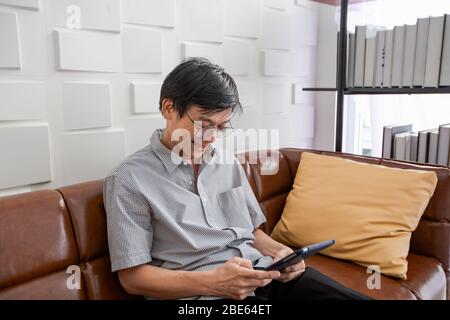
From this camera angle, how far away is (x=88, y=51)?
1327 mm

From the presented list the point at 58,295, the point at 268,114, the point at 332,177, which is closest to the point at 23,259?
the point at 58,295

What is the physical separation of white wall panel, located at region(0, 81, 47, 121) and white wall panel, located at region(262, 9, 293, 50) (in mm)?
1194

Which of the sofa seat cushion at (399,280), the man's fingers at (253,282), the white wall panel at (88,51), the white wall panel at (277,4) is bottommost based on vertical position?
the sofa seat cushion at (399,280)

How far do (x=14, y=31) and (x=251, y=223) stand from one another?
0.94 meters

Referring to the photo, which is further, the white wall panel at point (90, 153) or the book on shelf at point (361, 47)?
the book on shelf at point (361, 47)

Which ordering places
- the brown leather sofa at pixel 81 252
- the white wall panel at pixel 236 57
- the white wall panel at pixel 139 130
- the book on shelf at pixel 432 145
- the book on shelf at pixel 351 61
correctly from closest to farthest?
the brown leather sofa at pixel 81 252
the white wall panel at pixel 139 130
the book on shelf at pixel 432 145
the white wall panel at pixel 236 57
the book on shelf at pixel 351 61

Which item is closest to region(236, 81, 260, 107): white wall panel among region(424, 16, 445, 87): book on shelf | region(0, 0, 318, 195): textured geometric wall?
region(0, 0, 318, 195): textured geometric wall

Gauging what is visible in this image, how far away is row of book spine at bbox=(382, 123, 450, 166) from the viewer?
171 cm

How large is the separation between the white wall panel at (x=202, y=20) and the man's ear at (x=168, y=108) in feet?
2.06

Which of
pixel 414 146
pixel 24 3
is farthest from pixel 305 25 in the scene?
pixel 24 3

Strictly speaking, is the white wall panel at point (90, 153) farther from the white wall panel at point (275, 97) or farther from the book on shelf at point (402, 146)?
the book on shelf at point (402, 146)

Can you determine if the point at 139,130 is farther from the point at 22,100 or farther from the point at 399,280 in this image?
the point at 399,280

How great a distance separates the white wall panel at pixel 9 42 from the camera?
3.69 feet

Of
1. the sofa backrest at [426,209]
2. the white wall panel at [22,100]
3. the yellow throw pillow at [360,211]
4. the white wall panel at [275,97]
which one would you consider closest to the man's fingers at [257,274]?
the yellow throw pillow at [360,211]
